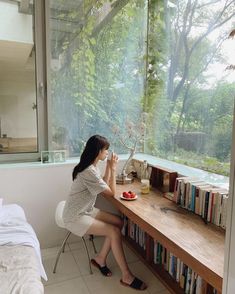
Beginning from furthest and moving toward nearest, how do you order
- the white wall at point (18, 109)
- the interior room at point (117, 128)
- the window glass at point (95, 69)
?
1. the window glass at point (95, 69)
2. the white wall at point (18, 109)
3. the interior room at point (117, 128)

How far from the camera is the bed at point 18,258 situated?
1.33m

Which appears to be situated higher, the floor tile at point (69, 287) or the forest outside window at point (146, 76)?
the forest outside window at point (146, 76)

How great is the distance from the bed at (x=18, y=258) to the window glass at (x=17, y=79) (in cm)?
79

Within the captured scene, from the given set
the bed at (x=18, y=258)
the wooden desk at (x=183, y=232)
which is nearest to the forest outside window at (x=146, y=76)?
the wooden desk at (x=183, y=232)

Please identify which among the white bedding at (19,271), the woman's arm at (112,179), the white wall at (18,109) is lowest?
the white bedding at (19,271)

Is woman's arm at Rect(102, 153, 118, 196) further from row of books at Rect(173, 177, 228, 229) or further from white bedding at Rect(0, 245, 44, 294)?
white bedding at Rect(0, 245, 44, 294)

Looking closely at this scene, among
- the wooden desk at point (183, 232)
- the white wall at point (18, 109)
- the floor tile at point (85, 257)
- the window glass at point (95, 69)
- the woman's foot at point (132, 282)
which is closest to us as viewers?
the wooden desk at point (183, 232)

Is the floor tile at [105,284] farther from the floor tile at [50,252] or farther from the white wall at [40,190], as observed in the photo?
the white wall at [40,190]

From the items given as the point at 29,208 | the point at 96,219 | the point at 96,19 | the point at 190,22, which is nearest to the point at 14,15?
the point at 96,19

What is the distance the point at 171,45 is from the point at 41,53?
1255 millimetres

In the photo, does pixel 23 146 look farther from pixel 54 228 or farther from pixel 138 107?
pixel 138 107

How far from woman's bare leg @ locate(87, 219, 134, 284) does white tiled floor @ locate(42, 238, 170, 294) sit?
3.9 inches

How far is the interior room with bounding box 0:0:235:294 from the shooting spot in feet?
A: 6.25

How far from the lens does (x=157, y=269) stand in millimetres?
2191
